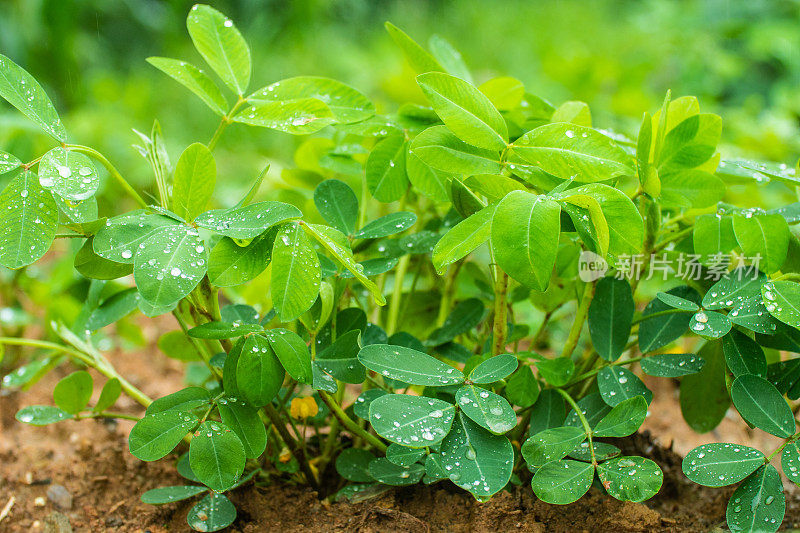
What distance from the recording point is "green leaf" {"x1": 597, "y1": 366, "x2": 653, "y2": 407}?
2.65 feet

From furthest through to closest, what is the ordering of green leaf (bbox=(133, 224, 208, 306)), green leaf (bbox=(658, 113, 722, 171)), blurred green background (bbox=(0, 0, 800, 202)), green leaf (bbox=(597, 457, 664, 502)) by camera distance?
blurred green background (bbox=(0, 0, 800, 202))
green leaf (bbox=(658, 113, 722, 171))
green leaf (bbox=(597, 457, 664, 502))
green leaf (bbox=(133, 224, 208, 306))

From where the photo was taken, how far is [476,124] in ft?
2.42

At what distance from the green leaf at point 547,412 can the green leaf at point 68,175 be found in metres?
0.58

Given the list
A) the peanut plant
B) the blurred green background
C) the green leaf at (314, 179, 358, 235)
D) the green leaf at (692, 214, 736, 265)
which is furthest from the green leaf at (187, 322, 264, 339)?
the blurred green background

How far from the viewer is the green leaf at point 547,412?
848 mm

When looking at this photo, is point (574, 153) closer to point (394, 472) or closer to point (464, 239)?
point (464, 239)

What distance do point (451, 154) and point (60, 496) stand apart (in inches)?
31.4

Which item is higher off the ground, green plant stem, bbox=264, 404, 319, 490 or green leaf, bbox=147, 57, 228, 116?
green leaf, bbox=147, 57, 228, 116

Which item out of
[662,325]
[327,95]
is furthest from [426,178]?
[662,325]

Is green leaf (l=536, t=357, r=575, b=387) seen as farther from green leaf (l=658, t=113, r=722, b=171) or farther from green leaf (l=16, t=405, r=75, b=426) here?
green leaf (l=16, t=405, r=75, b=426)

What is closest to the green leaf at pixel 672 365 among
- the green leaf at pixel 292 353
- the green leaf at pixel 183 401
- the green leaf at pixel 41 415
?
the green leaf at pixel 292 353

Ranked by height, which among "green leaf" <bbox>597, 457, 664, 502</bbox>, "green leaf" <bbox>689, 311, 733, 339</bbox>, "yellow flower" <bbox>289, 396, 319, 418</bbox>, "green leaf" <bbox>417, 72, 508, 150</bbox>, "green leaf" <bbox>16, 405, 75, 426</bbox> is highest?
"green leaf" <bbox>417, 72, 508, 150</bbox>

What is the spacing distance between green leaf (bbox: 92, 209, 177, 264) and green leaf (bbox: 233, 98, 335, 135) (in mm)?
176

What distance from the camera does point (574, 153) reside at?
73 cm
